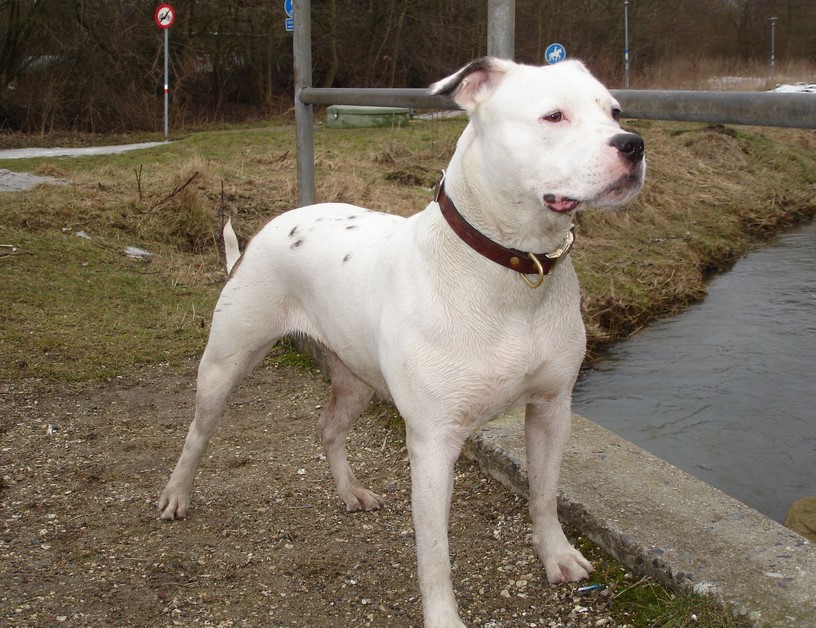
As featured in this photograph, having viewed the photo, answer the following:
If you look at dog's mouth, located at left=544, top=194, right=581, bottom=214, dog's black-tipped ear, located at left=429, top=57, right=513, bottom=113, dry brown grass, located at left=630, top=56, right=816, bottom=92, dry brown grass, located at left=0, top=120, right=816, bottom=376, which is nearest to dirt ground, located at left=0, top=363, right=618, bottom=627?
dry brown grass, located at left=0, top=120, right=816, bottom=376

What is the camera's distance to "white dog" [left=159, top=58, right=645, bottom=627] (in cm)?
254

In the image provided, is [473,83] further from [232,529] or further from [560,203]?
[232,529]

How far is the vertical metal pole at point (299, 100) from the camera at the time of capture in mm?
5086

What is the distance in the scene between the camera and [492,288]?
109 inches

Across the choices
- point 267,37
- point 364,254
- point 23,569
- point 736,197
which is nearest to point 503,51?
point 364,254

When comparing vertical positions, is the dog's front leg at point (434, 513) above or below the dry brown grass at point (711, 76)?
below

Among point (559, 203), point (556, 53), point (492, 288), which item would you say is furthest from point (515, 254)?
point (556, 53)

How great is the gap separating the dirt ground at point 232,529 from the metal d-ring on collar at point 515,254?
3.53 feet

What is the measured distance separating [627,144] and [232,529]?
2.17m

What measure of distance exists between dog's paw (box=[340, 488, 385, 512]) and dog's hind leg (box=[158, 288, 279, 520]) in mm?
613

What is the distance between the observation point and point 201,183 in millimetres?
9273

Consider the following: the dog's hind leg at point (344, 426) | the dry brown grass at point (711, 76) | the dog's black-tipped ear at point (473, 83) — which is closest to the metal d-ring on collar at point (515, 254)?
the dog's black-tipped ear at point (473, 83)

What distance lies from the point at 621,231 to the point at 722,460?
17.0ft

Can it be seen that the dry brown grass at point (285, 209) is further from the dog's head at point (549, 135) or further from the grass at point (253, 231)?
the dog's head at point (549, 135)
